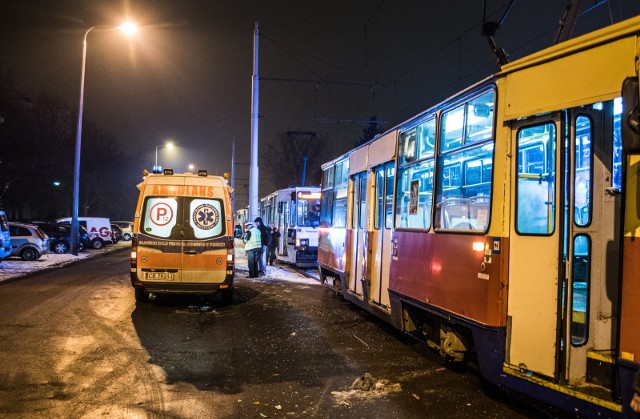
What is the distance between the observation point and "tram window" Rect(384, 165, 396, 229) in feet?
27.2

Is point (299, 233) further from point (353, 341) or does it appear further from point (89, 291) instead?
point (353, 341)

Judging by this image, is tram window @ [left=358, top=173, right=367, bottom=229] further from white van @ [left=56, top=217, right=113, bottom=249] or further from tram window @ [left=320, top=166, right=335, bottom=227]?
white van @ [left=56, top=217, right=113, bottom=249]

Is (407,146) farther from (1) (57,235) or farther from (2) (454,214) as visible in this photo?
(1) (57,235)

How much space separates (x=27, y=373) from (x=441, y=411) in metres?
4.67

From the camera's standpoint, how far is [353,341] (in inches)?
325

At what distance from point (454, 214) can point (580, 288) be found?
1717 mm

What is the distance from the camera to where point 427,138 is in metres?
7.01

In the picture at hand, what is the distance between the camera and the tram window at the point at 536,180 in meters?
4.72

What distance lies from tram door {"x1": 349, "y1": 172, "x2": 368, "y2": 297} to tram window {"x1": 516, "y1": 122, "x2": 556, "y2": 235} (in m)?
4.48

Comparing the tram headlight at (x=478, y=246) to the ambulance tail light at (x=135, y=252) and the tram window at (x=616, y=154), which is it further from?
the ambulance tail light at (x=135, y=252)

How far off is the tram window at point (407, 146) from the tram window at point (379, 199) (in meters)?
0.97

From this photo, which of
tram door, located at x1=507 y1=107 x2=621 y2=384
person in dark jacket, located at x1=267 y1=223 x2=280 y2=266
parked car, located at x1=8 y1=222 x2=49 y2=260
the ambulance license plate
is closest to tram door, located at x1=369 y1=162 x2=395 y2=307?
tram door, located at x1=507 y1=107 x2=621 y2=384

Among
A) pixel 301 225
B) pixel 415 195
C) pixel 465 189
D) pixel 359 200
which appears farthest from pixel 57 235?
pixel 465 189

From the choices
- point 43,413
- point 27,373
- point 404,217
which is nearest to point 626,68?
point 404,217
